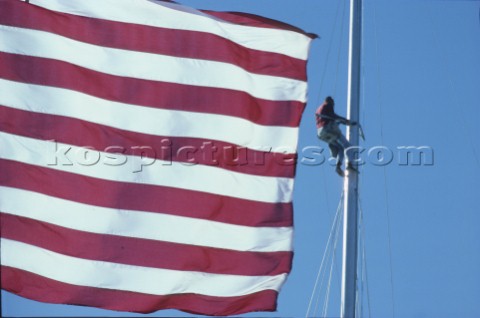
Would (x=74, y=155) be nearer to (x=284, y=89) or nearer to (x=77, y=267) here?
(x=77, y=267)

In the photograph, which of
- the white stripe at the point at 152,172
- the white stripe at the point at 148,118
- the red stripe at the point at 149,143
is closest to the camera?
the white stripe at the point at 152,172

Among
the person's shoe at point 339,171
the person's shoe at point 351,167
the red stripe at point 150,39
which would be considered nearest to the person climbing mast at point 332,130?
the person's shoe at point 339,171

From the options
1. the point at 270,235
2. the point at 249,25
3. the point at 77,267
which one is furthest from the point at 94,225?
the point at 249,25

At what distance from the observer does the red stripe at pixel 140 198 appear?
26.1 meters

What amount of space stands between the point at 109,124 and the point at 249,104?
8.32 ft

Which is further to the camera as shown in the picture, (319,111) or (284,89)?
(284,89)

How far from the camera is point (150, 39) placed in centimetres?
2745

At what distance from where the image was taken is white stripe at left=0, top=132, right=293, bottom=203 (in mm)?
26281

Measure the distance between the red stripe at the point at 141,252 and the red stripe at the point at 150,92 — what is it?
252 cm

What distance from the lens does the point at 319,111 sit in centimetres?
2480

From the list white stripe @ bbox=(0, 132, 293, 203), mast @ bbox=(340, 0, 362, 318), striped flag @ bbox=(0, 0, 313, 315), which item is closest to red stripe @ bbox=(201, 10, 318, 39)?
striped flag @ bbox=(0, 0, 313, 315)

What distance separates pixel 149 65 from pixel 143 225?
3054 mm

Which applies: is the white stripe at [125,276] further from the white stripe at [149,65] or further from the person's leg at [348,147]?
the white stripe at [149,65]

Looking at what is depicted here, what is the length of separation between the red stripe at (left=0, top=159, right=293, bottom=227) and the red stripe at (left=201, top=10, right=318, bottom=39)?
10.9 feet
